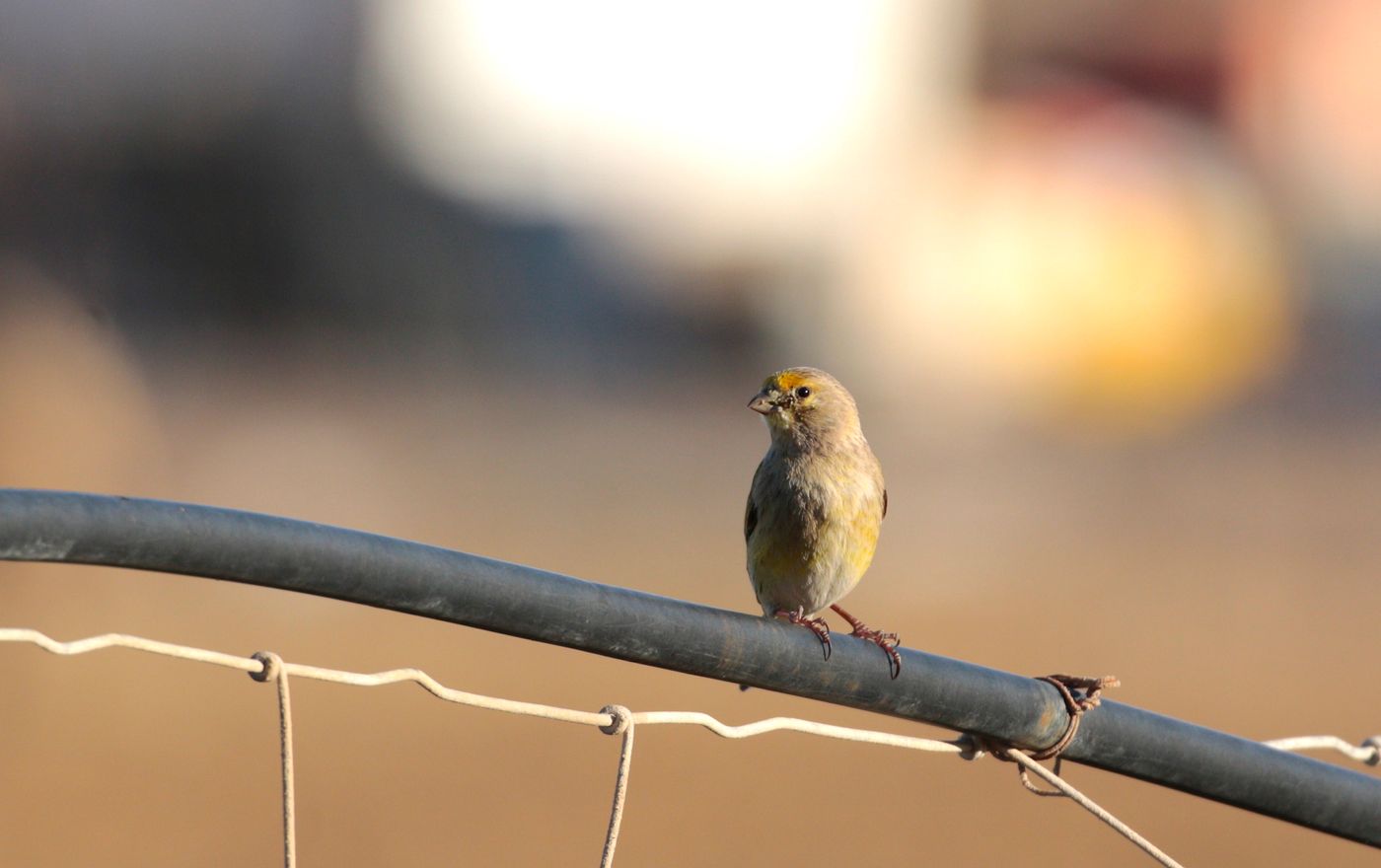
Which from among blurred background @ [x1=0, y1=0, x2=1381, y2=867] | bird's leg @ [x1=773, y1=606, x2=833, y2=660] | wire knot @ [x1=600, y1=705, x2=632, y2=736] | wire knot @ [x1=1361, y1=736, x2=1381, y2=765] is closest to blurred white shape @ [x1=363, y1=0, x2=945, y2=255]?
blurred background @ [x1=0, y1=0, x2=1381, y2=867]

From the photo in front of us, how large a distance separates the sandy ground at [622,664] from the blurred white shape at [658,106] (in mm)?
11786

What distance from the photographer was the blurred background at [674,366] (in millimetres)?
9312

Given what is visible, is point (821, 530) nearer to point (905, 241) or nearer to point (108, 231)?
point (905, 241)

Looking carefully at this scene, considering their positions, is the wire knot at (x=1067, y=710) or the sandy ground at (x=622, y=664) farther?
the sandy ground at (x=622, y=664)

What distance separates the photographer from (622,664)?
11.5m

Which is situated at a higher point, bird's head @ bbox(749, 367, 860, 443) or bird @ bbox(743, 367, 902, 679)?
bird's head @ bbox(749, 367, 860, 443)

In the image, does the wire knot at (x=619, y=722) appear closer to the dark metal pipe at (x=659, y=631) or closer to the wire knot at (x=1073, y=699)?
the dark metal pipe at (x=659, y=631)

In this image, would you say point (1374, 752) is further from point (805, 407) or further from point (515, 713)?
point (515, 713)

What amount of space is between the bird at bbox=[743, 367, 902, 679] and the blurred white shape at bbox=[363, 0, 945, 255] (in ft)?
88.9

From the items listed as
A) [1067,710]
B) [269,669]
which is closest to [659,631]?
[269,669]

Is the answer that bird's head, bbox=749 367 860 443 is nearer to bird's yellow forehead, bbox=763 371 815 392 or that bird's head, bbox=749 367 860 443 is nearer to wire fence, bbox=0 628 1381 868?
bird's yellow forehead, bbox=763 371 815 392

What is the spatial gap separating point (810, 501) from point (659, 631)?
75.2 inches

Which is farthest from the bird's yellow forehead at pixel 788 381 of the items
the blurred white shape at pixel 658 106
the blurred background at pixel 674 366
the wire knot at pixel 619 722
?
the blurred white shape at pixel 658 106

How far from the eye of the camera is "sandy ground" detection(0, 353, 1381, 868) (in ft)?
27.9
